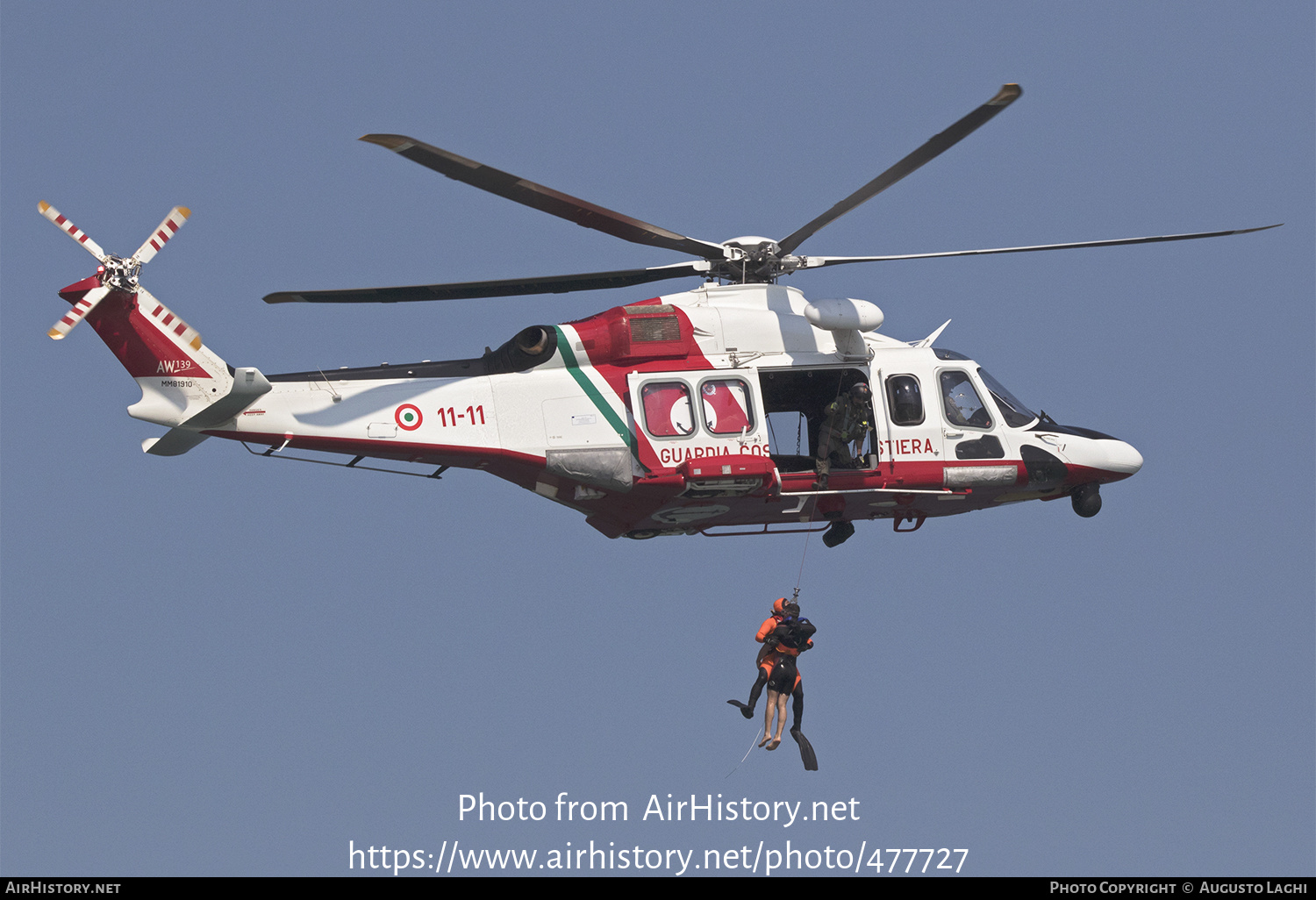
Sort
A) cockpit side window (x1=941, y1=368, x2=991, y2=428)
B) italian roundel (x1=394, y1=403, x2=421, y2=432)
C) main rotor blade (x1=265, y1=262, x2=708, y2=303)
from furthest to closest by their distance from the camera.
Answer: cockpit side window (x1=941, y1=368, x2=991, y2=428)
main rotor blade (x1=265, y1=262, x2=708, y2=303)
italian roundel (x1=394, y1=403, x2=421, y2=432)

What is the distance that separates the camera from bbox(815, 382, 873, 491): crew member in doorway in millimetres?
21219

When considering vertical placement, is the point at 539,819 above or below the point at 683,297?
below

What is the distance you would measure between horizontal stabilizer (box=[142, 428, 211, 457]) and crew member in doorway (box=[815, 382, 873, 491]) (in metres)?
7.34

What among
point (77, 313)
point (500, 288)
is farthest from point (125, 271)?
point (500, 288)

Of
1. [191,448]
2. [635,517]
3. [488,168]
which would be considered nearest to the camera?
[488,168]

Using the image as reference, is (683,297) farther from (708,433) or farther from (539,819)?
(539,819)

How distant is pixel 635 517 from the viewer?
69.2 feet

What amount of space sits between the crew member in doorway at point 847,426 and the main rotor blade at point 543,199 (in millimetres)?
2344

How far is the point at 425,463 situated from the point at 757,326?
435 cm

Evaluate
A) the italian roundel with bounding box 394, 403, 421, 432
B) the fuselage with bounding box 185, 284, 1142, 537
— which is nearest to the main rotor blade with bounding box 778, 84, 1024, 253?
the fuselage with bounding box 185, 284, 1142, 537

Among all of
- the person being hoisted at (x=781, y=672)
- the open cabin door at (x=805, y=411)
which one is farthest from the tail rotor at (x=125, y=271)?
the person being hoisted at (x=781, y=672)

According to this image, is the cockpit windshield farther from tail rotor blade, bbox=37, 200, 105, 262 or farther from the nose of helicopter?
tail rotor blade, bbox=37, 200, 105, 262
